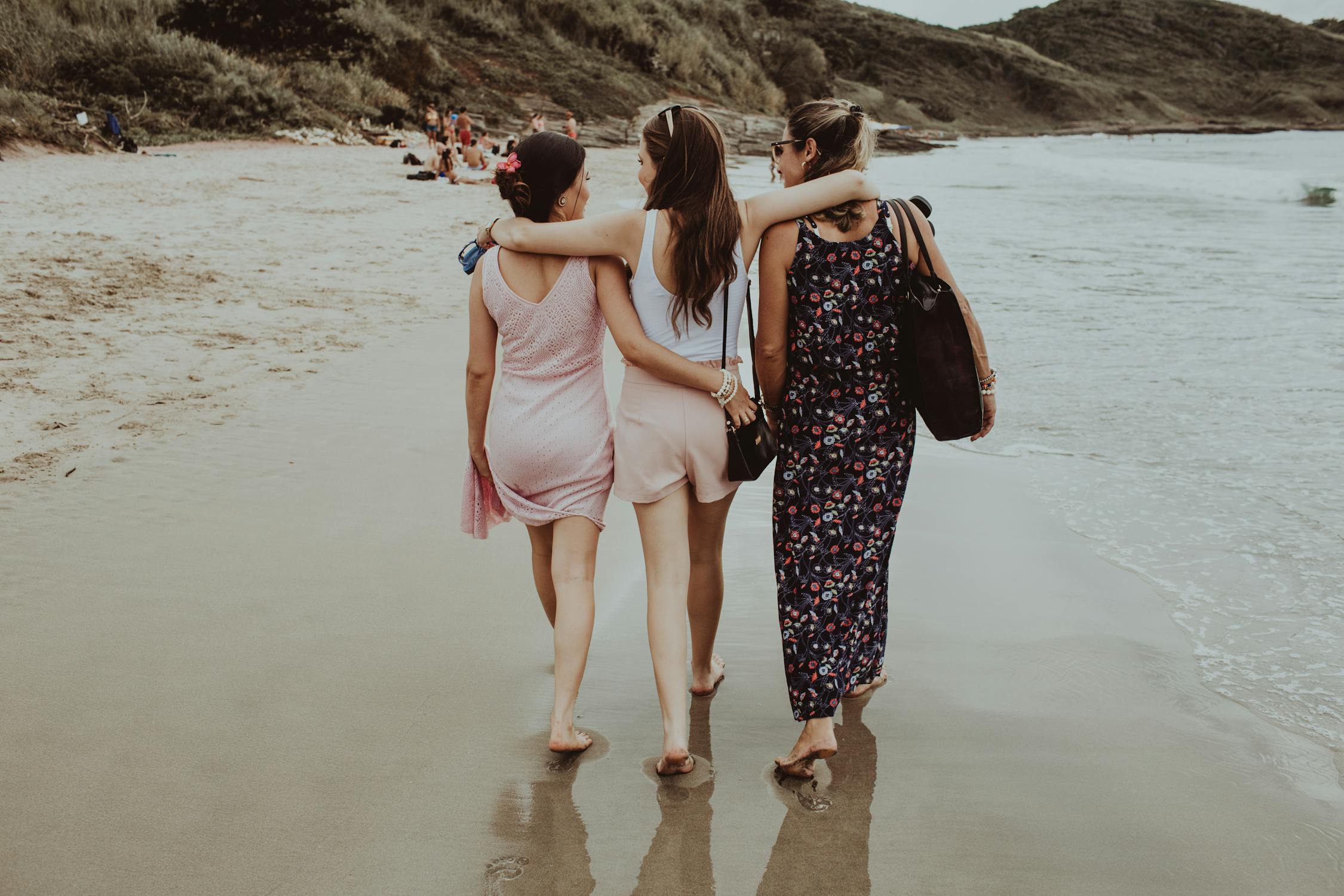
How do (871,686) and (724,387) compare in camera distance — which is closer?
(724,387)

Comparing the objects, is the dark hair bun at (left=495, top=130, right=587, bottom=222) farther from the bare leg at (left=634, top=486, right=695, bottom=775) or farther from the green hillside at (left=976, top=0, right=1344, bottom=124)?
the green hillside at (left=976, top=0, right=1344, bottom=124)

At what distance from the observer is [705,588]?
106 inches

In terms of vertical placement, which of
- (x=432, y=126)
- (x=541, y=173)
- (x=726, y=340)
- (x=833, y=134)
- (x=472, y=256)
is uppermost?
(x=432, y=126)

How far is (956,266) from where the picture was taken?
11.2 m

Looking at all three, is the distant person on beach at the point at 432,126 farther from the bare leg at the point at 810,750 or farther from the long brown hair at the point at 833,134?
the bare leg at the point at 810,750

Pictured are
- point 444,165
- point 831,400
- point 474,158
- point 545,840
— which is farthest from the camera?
point 474,158

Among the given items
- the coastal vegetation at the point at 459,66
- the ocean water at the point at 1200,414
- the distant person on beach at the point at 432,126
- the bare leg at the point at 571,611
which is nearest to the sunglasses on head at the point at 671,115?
the bare leg at the point at 571,611

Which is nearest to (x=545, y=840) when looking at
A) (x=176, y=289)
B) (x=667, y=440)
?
(x=667, y=440)

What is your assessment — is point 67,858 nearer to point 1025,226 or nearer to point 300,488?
point 300,488

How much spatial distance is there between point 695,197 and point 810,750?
138 centimetres

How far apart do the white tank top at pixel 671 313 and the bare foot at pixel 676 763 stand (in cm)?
96

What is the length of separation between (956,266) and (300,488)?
8.85 metres

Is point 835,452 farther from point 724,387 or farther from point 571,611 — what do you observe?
point 571,611

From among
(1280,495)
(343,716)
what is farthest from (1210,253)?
(343,716)
